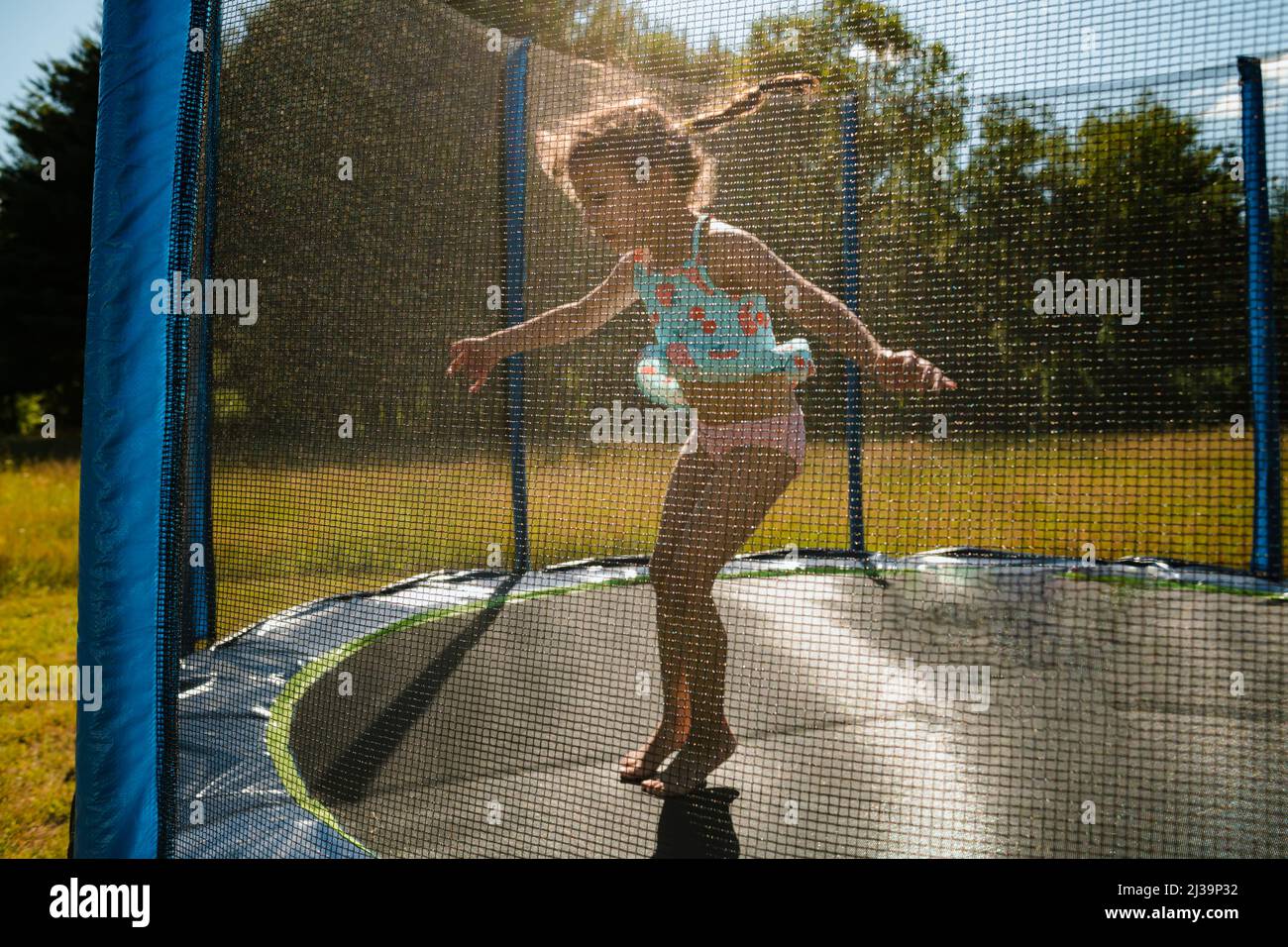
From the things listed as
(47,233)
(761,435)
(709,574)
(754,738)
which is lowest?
(754,738)

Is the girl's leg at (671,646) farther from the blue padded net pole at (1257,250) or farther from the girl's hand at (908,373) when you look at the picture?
the blue padded net pole at (1257,250)

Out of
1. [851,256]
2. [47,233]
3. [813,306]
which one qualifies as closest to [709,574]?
[813,306]

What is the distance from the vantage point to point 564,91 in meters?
1.57

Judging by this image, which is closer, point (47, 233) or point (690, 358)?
point (690, 358)

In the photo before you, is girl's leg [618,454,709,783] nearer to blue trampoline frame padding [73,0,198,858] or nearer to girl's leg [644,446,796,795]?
girl's leg [644,446,796,795]

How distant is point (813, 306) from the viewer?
4.12 feet

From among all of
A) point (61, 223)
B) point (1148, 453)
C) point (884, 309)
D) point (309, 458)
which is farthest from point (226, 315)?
point (61, 223)

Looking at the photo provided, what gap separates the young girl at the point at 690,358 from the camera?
136 cm

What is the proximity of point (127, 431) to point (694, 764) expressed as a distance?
1.00 metres

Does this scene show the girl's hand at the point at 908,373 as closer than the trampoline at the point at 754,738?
Yes

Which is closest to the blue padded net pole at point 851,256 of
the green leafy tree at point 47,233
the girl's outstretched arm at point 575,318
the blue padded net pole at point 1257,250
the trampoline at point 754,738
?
the trampoline at point 754,738

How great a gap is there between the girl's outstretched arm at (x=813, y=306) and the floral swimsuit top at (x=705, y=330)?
39mm

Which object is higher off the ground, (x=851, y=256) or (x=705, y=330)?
(x=851, y=256)

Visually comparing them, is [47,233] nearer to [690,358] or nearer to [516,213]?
[516,213]
